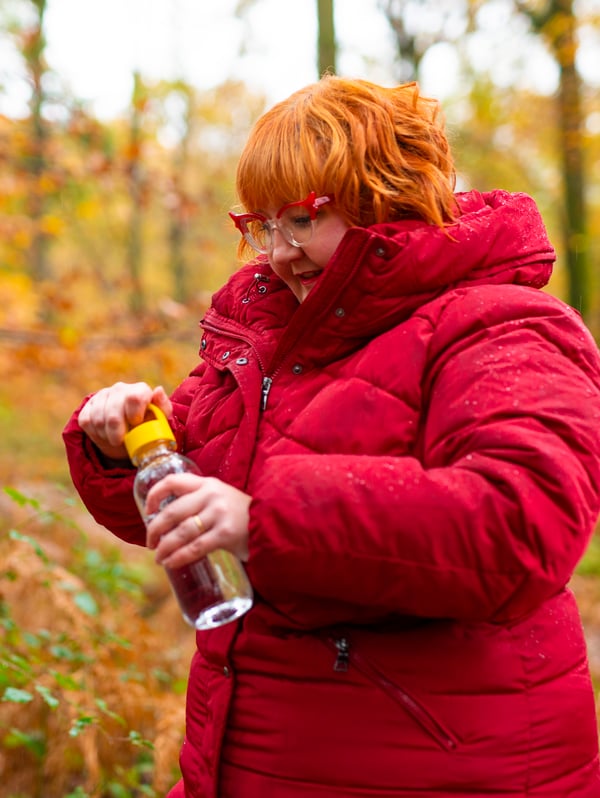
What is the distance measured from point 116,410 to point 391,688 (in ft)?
2.39

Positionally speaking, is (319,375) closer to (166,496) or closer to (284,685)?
(166,496)

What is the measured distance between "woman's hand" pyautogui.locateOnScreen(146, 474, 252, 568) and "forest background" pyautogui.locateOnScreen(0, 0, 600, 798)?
3.25ft

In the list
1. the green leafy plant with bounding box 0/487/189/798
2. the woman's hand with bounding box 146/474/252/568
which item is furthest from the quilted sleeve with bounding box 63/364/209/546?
the green leafy plant with bounding box 0/487/189/798

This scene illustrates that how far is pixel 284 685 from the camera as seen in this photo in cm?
156

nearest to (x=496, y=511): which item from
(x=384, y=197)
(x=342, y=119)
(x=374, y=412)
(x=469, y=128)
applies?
(x=374, y=412)

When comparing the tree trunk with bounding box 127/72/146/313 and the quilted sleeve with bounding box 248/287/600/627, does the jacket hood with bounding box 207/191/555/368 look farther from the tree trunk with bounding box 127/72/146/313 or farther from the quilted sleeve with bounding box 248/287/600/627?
the tree trunk with bounding box 127/72/146/313

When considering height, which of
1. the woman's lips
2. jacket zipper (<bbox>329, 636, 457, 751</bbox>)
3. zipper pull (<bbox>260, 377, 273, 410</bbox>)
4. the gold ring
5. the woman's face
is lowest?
jacket zipper (<bbox>329, 636, 457, 751</bbox>)

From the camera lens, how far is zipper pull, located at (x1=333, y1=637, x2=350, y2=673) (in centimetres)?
150

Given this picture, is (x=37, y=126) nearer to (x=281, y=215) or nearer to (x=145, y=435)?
(x=281, y=215)

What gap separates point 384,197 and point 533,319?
15.7 inches

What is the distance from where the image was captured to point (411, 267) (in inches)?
61.3

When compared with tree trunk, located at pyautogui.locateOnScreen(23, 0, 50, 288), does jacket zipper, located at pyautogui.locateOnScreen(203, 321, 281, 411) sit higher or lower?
lower

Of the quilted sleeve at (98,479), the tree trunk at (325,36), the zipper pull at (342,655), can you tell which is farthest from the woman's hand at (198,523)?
the tree trunk at (325,36)

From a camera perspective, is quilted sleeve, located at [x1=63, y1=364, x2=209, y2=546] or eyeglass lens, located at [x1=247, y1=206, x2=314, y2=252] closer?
eyeglass lens, located at [x1=247, y1=206, x2=314, y2=252]
